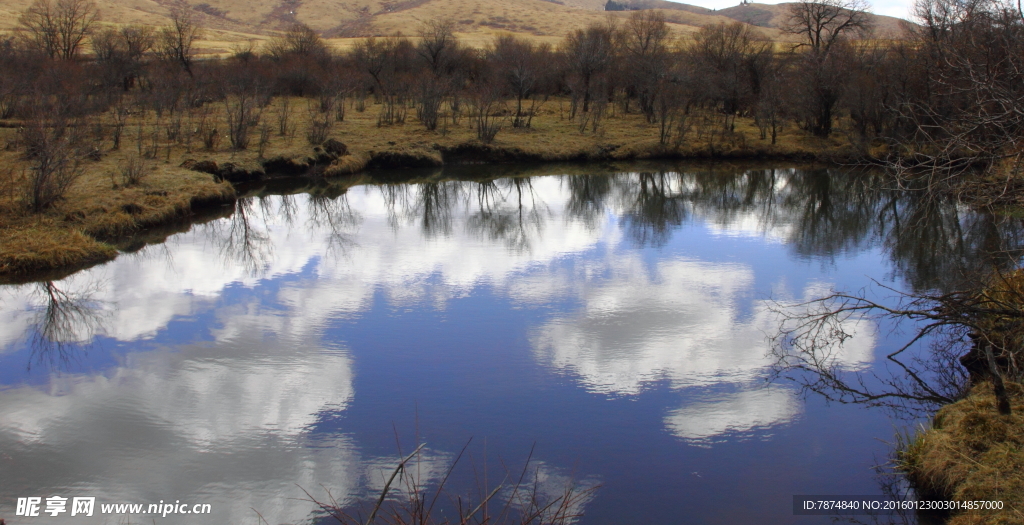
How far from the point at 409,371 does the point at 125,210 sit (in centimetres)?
1094

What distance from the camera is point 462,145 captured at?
28.8 metres

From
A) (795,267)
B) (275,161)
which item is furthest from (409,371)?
(275,161)

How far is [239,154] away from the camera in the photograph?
24359 mm

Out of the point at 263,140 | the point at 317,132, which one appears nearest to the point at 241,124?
the point at 263,140

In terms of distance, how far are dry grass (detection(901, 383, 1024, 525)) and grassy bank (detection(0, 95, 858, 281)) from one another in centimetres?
1424

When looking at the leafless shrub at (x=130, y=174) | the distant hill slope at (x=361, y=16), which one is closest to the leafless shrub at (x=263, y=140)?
the leafless shrub at (x=130, y=174)

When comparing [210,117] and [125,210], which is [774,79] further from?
[125,210]

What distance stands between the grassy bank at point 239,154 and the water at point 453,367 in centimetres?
130

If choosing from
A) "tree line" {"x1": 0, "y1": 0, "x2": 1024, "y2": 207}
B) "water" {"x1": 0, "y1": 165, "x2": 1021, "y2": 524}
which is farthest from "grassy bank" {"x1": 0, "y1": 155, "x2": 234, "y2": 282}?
"tree line" {"x1": 0, "y1": 0, "x2": 1024, "y2": 207}

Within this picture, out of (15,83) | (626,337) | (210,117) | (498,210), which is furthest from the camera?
(210,117)

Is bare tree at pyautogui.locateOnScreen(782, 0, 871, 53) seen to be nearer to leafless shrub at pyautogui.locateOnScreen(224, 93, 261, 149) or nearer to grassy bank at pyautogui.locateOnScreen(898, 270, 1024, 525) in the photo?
leafless shrub at pyautogui.locateOnScreen(224, 93, 261, 149)

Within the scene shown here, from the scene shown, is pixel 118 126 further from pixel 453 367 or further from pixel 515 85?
pixel 453 367

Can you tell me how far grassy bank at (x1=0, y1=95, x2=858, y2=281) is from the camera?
14.9 meters

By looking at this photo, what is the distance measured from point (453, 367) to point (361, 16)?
129m
